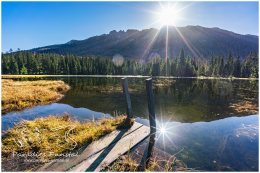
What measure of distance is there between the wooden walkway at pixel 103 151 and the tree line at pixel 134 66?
100671 millimetres

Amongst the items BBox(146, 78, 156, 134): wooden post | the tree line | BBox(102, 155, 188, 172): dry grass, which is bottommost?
BBox(102, 155, 188, 172): dry grass

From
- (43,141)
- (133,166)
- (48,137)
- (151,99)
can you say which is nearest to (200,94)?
(151,99)

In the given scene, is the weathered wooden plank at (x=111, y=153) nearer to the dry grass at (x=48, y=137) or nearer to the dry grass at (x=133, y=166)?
the dry grass at (x=133, y=166)

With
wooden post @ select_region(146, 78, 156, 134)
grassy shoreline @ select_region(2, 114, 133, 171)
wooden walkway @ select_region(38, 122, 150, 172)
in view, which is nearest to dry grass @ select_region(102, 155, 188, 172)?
wooden walkway @ select_region(38, 122, 150, 172)

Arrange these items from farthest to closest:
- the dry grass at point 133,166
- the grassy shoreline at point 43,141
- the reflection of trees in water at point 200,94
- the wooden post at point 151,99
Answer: the reflection of trees in water at point 200,94, the wooden post at point 151,99, the grassy shoreline at point 43,141, the dry grass at point 133,166

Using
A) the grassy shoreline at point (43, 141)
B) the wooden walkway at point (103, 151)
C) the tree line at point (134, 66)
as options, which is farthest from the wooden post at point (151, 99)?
the tree line at point (134, 66)

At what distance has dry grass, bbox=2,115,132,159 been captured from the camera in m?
8.65

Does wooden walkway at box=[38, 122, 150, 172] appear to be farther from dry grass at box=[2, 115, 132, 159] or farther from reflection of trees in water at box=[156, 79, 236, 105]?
reflection of trees in water at box=[156, 79, 236, 105]

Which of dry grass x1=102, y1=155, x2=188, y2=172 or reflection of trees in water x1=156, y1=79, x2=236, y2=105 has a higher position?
reflection of trees in water x1=156, y1=79, x2=236, y2=105

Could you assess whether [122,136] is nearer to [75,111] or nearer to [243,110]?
[75,111]

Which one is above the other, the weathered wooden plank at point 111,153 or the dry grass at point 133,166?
the weathered wooden plank at point 111,153

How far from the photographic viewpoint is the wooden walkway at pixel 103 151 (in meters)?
7.20

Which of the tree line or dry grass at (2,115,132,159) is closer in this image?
dry grass at (2,115,132,159)

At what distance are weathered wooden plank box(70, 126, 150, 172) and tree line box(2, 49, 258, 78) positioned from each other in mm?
100770
